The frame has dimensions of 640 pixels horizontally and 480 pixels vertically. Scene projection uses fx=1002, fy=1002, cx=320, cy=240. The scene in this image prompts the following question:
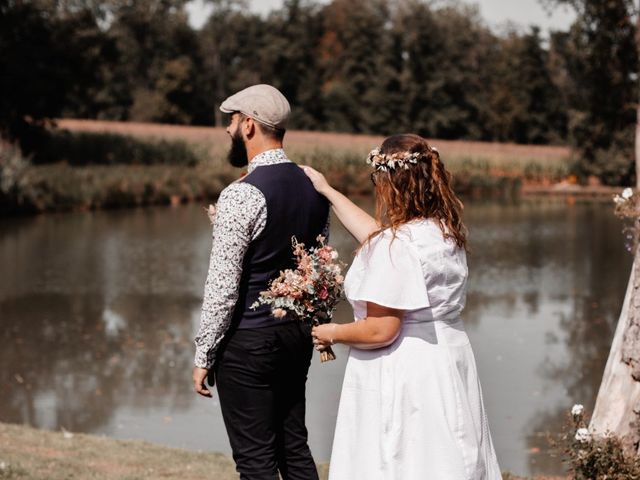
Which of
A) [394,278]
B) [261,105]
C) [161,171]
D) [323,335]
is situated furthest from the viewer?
[161,171]

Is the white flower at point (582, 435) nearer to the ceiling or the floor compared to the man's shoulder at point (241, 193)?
nearer to the floor

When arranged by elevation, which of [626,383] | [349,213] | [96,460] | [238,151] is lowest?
[96,460]

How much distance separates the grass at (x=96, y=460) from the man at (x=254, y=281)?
2.14 metres

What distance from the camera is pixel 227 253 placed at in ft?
12.6

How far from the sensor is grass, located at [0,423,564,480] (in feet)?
19.8

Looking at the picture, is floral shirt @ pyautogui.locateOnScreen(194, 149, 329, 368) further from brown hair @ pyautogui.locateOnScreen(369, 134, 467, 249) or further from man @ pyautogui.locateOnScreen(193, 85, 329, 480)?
brown hair @ pyautogui.locateOnScreen(369, 134, 467, 249)

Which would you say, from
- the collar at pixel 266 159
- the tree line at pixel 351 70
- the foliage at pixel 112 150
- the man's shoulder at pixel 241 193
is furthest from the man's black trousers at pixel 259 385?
the tree line at pixel 351 70

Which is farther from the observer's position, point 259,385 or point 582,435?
point 582,435

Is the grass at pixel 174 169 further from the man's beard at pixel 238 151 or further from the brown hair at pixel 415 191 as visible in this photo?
the brown hair at pixel 415 191

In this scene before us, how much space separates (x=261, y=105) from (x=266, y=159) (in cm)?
22

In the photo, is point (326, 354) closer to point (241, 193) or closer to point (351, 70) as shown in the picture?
point (241, 193)

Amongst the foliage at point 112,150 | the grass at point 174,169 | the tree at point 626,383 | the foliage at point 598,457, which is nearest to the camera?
the foliage at point 598,457

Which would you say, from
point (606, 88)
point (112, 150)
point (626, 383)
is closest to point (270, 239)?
point (626, 383)

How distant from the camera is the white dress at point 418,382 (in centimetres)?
363
